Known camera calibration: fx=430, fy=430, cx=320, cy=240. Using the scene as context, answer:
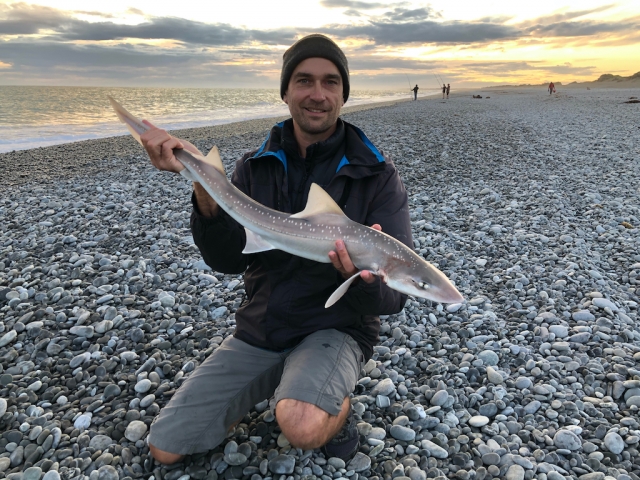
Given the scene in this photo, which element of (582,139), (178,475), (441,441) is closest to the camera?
(178,475)

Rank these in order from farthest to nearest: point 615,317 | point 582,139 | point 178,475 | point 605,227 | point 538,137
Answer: point 538,137, point 582,139, point 605,227, point 615,317, point 178,475

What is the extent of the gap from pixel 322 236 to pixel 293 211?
77 cm

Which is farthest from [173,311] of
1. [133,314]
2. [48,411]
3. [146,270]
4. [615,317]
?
[615,317]

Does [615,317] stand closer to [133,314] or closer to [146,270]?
[133,314]

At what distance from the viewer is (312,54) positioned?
3.85 metres

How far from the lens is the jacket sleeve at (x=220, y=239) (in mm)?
3615

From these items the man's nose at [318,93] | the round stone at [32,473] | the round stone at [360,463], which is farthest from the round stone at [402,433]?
the man's nose at [318,93]

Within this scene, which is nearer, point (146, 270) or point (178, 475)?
point (178, 475)

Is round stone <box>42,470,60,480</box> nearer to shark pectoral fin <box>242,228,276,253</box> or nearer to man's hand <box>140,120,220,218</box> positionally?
shark pectoral fin <box>242,228,276,253</box>

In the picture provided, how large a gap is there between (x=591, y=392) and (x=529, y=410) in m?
0.71

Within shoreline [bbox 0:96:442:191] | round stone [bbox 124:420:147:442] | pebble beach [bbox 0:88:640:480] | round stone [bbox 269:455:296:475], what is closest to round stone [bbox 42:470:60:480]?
pebble beach [bbox 0:88:640:480]

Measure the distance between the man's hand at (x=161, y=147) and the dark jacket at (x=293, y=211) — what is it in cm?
53

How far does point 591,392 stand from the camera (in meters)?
3.98

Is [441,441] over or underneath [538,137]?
underneath
